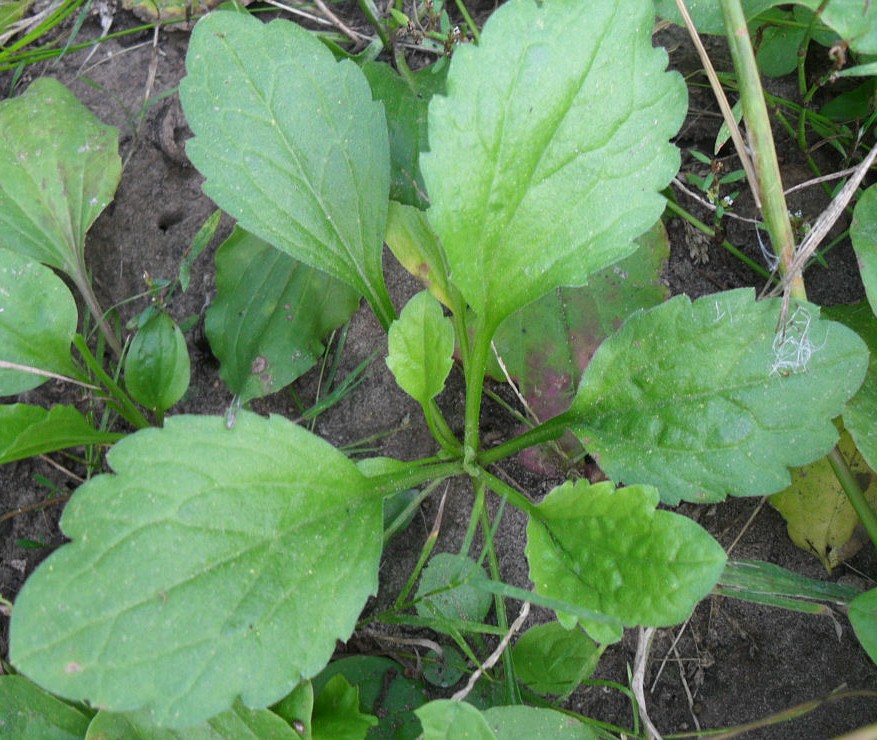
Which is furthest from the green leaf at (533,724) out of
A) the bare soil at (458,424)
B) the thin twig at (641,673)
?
the bare soil at (458,424)

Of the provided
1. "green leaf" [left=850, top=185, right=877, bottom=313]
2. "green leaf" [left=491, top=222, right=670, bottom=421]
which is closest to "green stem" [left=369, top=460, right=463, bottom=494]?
"green leaf" [left=491, top=222, right=670, bottom=421]

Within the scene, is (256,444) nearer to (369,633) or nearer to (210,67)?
(369,633)

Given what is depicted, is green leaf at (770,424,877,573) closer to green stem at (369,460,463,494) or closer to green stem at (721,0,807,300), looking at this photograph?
green stem at (721,0,807,300)

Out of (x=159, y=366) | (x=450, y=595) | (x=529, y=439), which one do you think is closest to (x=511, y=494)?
(x=529, y=439)

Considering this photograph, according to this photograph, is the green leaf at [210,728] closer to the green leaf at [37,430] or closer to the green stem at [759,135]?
the green leaf at [37,430]

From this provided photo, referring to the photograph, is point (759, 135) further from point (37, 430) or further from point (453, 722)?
point (37, 430)
